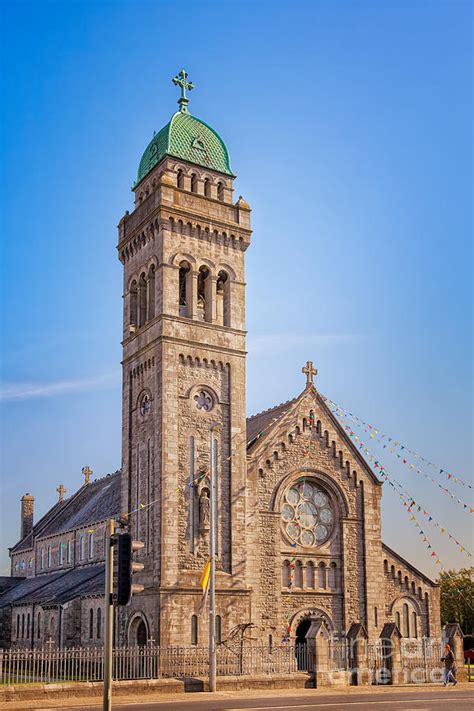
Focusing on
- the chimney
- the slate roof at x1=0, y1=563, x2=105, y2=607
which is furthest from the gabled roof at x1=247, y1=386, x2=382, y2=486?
the chimney

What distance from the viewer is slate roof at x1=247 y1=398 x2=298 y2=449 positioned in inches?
1813

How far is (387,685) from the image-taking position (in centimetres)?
3834

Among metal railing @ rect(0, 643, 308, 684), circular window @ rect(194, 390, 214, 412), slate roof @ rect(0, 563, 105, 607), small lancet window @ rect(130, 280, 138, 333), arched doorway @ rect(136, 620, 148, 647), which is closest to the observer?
metal railing @ rect(0, 643, 308, 684)

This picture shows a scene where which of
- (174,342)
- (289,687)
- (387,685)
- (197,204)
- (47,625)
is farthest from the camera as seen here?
(47,625)

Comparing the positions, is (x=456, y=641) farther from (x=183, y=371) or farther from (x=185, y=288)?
(x=185, y=288)

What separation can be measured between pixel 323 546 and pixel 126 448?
11.8 m

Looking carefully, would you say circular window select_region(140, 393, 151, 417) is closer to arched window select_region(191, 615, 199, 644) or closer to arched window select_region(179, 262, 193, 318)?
arched window select_region(179, 262, 193, 318)

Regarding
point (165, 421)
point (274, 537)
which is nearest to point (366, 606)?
point (274, 537)

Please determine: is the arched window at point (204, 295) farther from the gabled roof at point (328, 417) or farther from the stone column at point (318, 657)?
the stone column at point (318, 657)

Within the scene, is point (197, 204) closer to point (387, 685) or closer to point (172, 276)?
point (172, 276)

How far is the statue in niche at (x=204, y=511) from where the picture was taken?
39594mm

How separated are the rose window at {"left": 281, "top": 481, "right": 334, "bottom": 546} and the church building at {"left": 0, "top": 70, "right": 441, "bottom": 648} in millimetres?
76

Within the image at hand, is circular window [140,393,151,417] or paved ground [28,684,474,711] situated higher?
circular window [140,393,151,417]

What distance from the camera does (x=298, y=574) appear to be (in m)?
43.6
